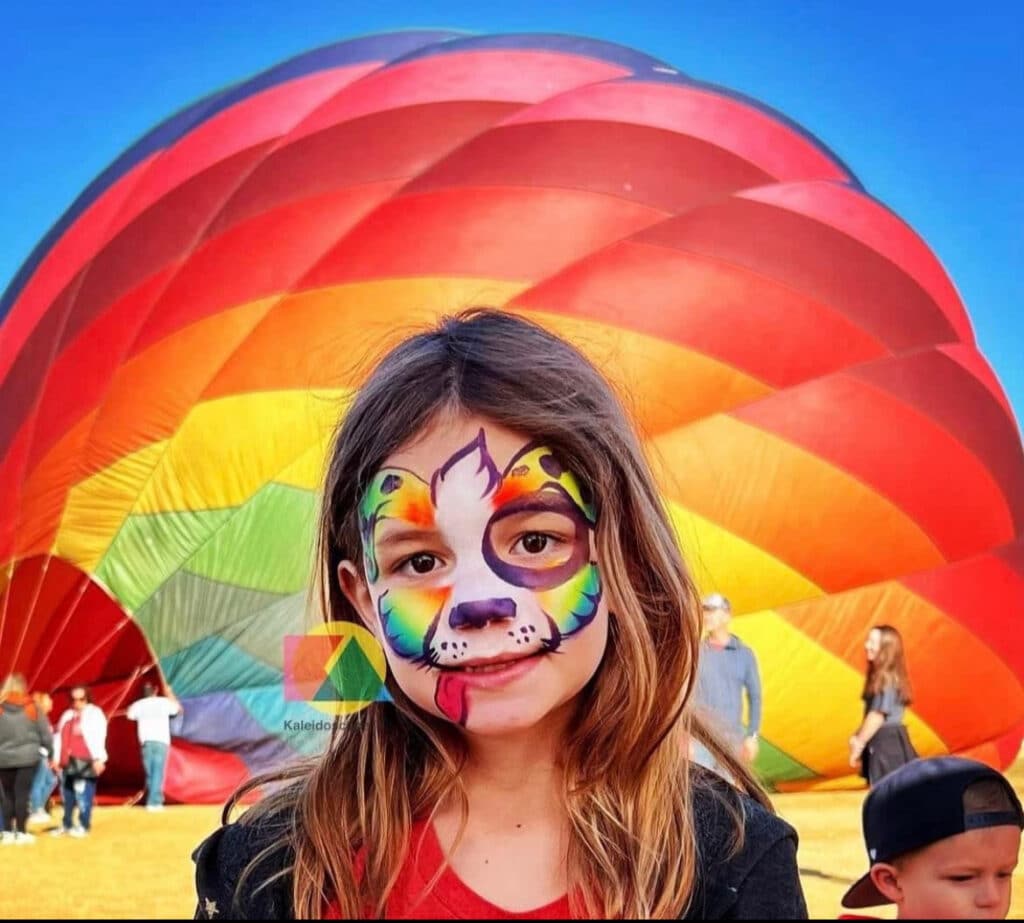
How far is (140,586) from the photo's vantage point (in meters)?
8.07

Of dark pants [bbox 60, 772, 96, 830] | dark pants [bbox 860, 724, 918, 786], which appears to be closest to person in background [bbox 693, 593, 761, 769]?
dark pants [bbox 860, 724, 918, 786]

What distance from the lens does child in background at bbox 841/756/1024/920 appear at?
1.68m

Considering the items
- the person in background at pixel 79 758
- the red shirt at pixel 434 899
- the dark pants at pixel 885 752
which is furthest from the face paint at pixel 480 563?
the person in background at pixel 79 758

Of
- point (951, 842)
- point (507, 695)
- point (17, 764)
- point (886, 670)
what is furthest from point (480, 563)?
point (17, 764)

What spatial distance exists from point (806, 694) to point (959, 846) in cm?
669

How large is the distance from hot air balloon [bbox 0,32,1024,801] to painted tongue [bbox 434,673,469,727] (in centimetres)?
645

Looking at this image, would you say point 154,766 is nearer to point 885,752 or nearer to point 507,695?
point 885,752

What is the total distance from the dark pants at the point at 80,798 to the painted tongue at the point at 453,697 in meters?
6.29

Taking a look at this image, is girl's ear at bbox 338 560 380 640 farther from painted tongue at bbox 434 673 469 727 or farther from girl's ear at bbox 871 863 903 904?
girl's ear at bbox 871 863 903 904

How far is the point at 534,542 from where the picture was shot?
1359mm

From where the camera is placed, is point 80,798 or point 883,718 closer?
point 883,718

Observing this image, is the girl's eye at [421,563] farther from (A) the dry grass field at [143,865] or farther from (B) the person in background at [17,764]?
(B) the person in background at [17,764]

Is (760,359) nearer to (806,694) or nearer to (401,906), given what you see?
(806,694)

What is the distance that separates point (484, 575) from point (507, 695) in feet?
0.37
